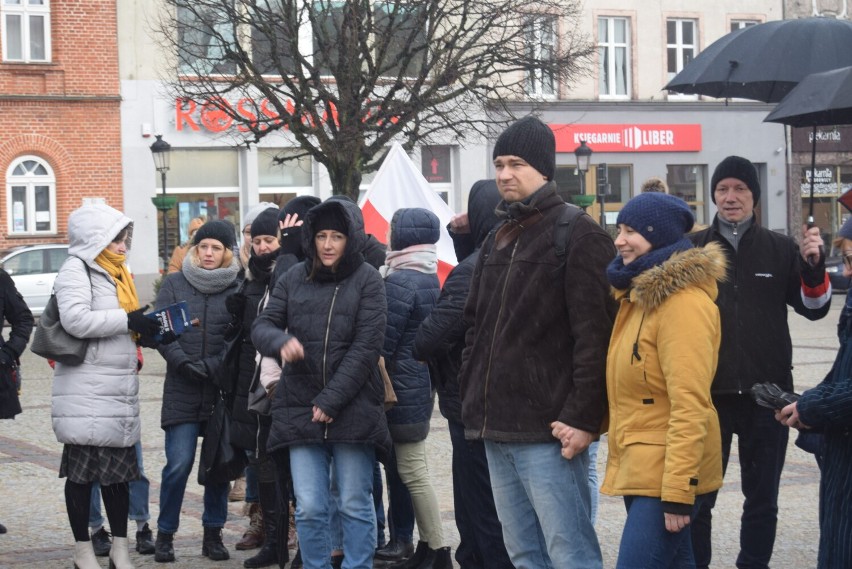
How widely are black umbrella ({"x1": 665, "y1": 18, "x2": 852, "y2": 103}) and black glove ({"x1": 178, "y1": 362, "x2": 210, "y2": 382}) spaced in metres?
3.18

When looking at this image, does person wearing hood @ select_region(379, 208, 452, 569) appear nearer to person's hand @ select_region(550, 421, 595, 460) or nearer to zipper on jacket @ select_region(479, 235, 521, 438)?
zipper on jacket @ select_region(479, 235, 521, 438)

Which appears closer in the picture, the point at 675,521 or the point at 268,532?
the point at 675,521

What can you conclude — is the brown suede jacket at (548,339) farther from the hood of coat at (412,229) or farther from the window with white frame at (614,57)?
the window with white frame at (614,57)

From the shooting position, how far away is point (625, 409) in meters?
4.30

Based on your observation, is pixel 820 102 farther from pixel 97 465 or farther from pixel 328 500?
pixel 97 465

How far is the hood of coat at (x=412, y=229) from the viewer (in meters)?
6.50

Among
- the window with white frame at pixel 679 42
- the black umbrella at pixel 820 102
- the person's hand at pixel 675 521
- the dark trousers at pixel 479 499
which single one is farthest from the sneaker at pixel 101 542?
the window with white frame at pixel 679 42

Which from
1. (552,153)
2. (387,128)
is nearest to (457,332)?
(552,153)

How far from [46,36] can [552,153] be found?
28581 millimetres

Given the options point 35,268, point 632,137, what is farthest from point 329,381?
point 632,137

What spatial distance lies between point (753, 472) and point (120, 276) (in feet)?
10.8

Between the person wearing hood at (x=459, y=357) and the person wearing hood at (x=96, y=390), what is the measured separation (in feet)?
4.92

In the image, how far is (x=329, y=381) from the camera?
560 centimetres

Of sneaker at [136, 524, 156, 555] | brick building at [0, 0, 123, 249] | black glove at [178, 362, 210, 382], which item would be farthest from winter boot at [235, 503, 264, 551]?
brick building at [0, 0, 123, 249]
